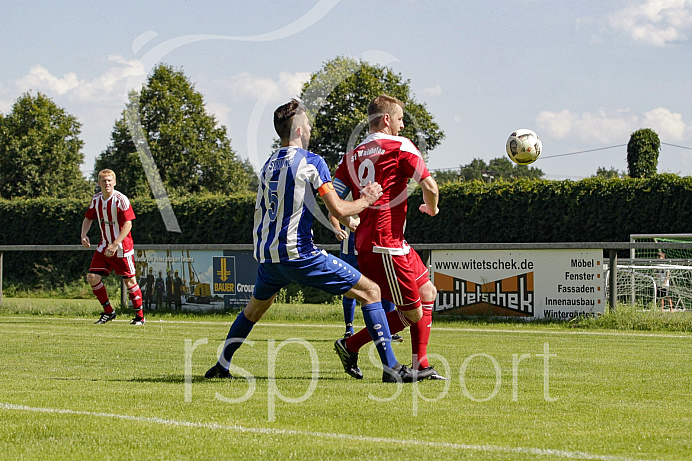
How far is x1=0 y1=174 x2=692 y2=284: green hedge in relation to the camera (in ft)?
70.0

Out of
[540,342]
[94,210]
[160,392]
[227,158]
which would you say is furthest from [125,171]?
[160,392]

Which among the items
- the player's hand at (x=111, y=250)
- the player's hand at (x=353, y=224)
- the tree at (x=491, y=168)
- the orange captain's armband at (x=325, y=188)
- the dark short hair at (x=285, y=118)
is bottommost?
the player's hand at (x=111, y=250)

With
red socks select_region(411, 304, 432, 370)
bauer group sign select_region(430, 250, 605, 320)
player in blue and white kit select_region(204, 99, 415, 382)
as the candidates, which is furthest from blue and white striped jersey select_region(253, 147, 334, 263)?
bauer group sign select_region(430, 250, 605, 320)

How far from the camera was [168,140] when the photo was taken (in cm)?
4991

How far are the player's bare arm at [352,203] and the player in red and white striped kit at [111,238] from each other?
7.70m

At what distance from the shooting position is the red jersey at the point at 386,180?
20.7ft

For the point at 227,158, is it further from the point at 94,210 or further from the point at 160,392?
the point at 160,392

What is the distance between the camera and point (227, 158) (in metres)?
54.5

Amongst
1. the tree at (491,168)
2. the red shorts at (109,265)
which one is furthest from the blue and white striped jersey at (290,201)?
the tree at (491,168)

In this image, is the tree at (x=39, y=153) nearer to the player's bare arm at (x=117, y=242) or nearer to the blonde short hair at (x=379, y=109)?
the player's bare arm at (x=117, y=242)

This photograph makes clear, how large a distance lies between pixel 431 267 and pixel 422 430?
35.7 feet

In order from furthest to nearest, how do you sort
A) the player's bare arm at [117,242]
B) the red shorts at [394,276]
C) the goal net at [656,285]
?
Result: the goal net at [656,285], the player's bare arm at [117,242], the red shorts at [394,276]

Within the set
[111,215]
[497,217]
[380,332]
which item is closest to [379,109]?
[380,332]

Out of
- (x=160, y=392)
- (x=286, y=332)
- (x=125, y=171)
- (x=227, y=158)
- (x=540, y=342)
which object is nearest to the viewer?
(x=160, y=392)
